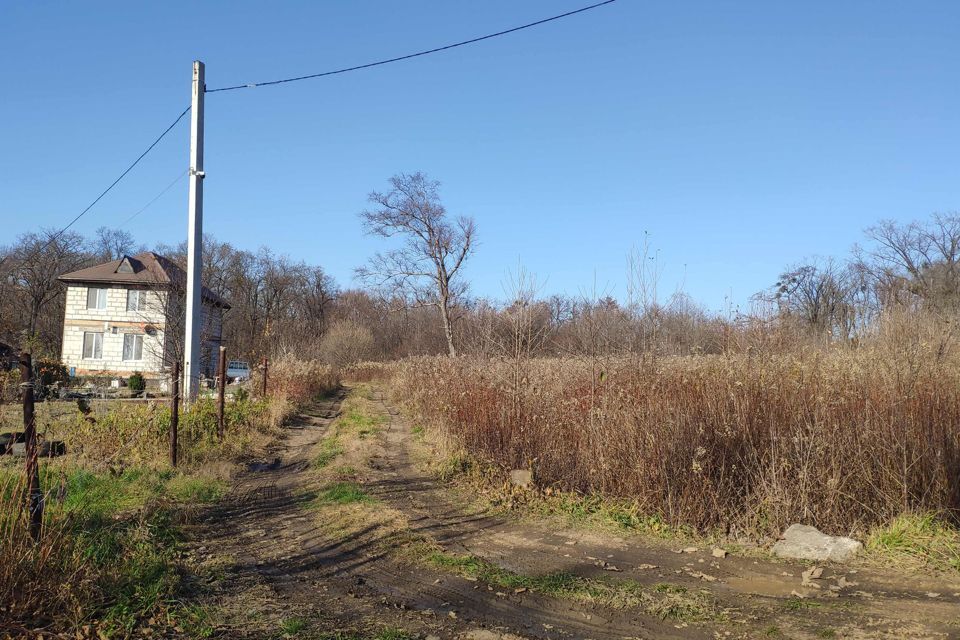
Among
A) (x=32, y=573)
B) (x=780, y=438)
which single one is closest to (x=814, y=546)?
(x=780, y=438)

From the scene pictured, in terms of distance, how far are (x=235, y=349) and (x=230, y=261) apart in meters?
9.24

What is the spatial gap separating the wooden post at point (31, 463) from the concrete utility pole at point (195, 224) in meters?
10.8

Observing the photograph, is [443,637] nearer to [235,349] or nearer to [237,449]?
[237,449]

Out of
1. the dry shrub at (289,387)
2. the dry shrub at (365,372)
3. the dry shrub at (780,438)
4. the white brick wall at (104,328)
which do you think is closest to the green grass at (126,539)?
the dry shrub at (780,438)

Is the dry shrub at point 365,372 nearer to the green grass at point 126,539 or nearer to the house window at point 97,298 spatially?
the house window at point 97,298

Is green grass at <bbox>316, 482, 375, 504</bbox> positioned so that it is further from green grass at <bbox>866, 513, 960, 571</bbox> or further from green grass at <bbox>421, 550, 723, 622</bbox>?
green grass at <bbox>866, 513, 960, 571</bbox>

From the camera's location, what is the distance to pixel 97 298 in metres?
39.7

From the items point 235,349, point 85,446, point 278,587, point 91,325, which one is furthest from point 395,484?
point 235,349

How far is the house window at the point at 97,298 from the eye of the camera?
3962 cm

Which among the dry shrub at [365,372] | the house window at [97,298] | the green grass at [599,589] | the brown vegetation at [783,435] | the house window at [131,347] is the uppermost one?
the house window at [97,298]

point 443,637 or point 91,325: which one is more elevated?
point 91,325

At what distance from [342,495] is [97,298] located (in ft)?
125

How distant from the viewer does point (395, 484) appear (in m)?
9.32

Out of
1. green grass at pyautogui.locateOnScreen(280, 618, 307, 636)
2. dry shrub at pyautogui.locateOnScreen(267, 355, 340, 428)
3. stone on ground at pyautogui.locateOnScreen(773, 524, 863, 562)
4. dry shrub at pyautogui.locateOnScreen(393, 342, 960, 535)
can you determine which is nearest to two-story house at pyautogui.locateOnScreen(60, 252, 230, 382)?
dry shrub at pyautogui.locateOnScreen(267, 355, 340, 428)
